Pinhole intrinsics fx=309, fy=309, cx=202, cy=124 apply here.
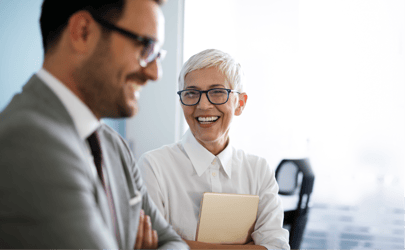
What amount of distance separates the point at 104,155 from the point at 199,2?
2.73 metres

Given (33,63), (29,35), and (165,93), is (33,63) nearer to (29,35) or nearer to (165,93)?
(29,35)

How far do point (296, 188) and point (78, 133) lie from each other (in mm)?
1730

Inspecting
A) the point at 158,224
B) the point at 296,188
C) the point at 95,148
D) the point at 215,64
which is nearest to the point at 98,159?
the point at 95,148

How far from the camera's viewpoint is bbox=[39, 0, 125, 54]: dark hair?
70cm

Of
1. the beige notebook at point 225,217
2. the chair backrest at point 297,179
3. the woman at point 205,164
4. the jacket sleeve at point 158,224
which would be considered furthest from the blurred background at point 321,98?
the jacket sleeve at point 158,224

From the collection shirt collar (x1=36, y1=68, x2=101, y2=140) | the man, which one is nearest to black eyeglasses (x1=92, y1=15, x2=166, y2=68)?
the man

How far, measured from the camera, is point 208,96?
151 centimetres

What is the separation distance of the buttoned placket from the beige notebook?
137 mm

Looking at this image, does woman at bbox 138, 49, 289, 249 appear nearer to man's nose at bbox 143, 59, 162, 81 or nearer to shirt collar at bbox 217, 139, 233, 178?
shirt collar at bbox 217, 139, 233, 178

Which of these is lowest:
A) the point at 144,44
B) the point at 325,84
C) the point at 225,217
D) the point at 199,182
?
the point at 225,217

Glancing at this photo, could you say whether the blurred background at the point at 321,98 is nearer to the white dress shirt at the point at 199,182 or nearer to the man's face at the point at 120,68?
the white dress shirt at the point at 199,182

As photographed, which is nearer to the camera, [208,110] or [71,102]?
[71,102]

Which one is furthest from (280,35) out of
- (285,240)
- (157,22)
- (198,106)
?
(157,22)

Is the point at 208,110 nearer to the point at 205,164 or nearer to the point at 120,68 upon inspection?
the point at 205,164
